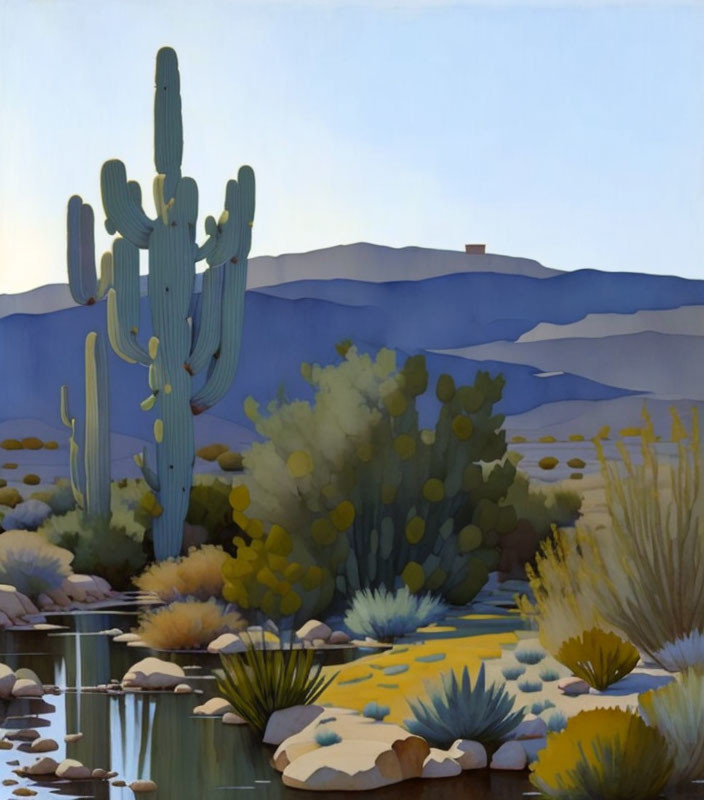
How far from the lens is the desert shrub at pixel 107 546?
1316cm

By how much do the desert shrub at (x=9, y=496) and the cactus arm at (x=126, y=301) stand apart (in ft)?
10.3

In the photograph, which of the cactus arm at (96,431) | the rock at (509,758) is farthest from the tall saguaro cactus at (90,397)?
the rock at (509,758)

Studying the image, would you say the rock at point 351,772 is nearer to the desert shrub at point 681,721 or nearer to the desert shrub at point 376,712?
the desert shrub at point 376,712

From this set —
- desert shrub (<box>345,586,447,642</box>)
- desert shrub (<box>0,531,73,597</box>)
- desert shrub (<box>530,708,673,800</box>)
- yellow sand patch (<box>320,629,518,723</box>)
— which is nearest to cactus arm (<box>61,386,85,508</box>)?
desert shrub (<box>0,531,73,597</box>)

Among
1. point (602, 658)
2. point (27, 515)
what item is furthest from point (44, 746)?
point (27, 515)

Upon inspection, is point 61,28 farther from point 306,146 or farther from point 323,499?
point 323,499

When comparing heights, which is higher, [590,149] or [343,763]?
[590,149]

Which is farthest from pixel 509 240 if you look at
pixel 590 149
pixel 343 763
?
pixel 343 763

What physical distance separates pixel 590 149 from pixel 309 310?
255 cm

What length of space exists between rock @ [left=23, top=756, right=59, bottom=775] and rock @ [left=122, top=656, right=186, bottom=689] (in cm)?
184

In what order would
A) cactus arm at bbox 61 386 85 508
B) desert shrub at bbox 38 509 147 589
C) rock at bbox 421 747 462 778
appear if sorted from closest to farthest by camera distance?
rock at bbox 421 747 462 778 < desert shrub at bbox 38 509 147 589 < cactus arm at bbox 61 386 85 508

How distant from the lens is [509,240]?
40.4 feet

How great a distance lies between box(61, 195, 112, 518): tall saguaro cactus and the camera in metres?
13.2

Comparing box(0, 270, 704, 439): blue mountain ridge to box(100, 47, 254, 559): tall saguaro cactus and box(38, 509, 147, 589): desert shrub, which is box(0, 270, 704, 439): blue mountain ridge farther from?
box(38, 509, 147, 589): desert shrub
